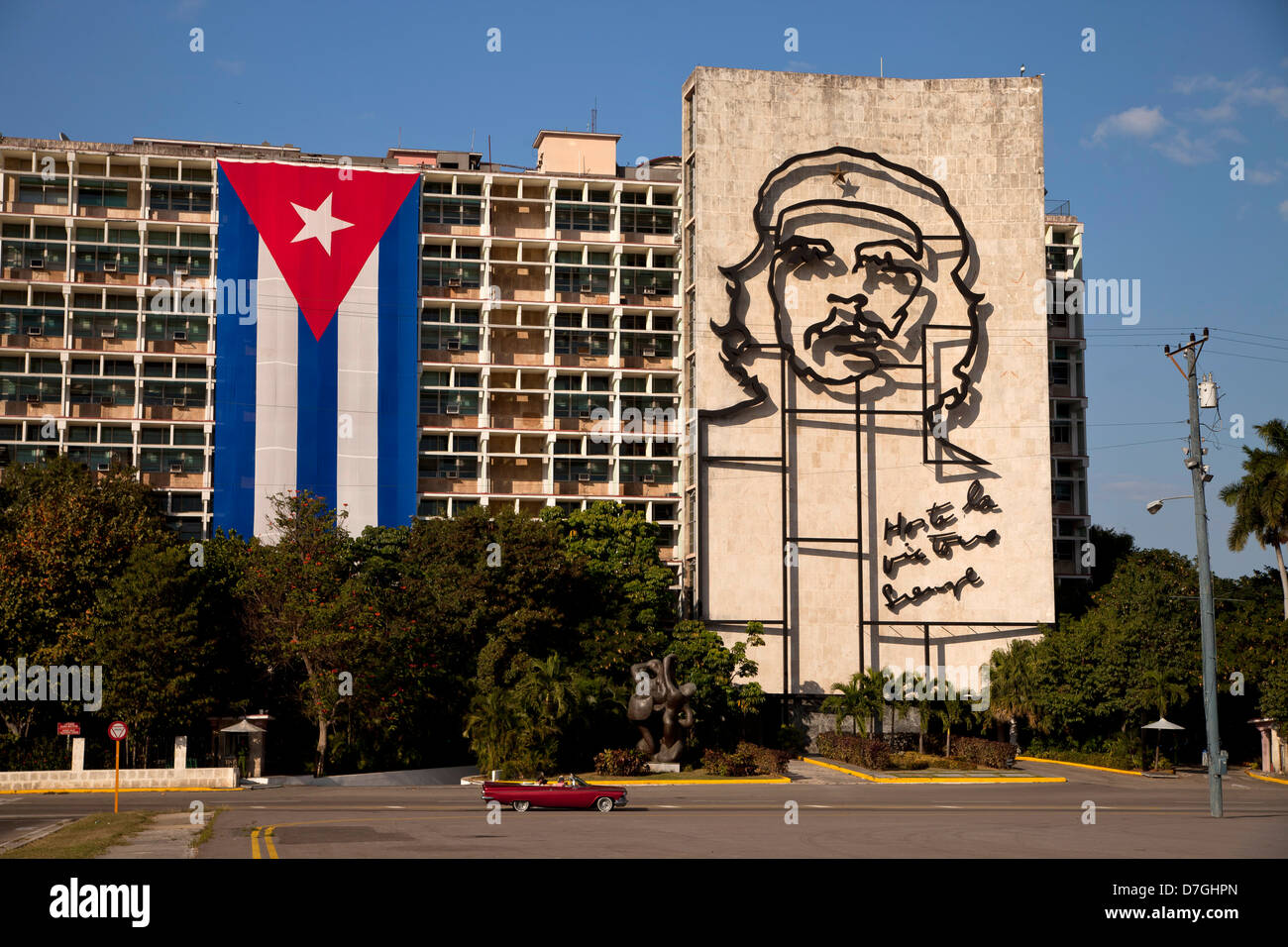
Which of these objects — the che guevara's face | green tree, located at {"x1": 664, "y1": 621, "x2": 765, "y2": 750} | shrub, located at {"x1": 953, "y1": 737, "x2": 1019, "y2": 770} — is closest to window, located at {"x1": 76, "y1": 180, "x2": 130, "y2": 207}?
the che guevara's face

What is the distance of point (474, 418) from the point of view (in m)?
88.8

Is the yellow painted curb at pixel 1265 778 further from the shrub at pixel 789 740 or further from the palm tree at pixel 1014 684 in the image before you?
the shrub at pixel 789 740

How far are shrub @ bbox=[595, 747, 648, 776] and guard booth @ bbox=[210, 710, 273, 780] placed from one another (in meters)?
14.8

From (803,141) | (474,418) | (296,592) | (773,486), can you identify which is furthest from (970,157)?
(296,592)

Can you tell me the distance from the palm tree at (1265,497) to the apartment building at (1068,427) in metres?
18.9

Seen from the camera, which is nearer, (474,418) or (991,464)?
(991,464)

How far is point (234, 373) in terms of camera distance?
8194 cm

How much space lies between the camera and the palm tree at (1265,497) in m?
A: 74.7

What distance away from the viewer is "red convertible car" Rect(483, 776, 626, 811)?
1586 inches

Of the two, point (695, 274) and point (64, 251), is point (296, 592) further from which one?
point (64, 251)

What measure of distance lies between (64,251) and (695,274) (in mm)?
44127

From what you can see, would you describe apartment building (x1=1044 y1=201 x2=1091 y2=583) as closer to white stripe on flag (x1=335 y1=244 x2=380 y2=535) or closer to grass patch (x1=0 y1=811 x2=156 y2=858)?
white stripe on flag (x1=335 y1=244 x2=380 y2=535)

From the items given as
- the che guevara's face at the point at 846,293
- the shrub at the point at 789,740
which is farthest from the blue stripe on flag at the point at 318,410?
the shrub at the point at 789,740
